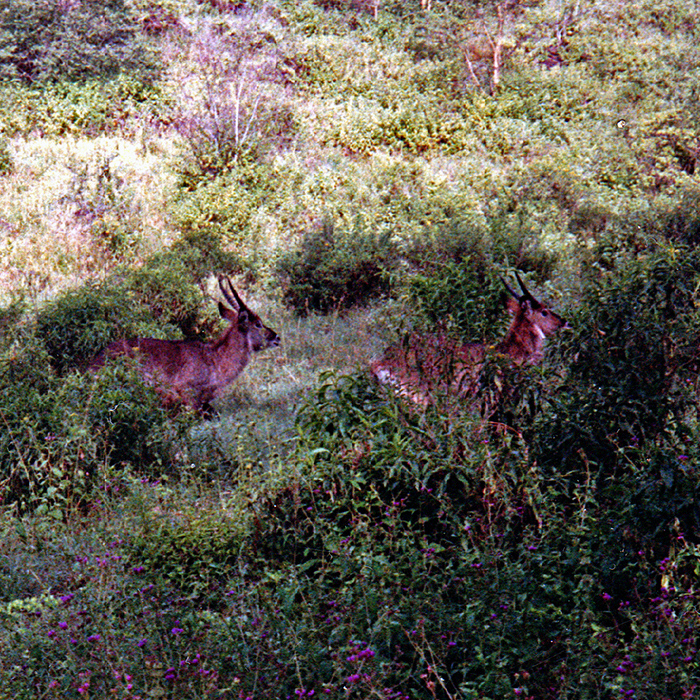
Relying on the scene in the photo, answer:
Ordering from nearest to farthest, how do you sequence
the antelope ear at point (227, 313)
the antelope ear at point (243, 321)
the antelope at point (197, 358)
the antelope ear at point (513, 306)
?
the antelope at point (197, 358) < the antelope ear at point (513, 306) < the antelope ear at point (243, 321) < the antelope ear at point (227, 313)

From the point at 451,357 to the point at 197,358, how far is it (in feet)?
10.8

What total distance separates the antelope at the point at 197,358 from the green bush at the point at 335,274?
132 inches

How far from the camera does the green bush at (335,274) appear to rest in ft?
42.5

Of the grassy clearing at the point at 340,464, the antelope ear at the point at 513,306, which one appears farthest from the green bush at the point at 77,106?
the antelope ear at the point at 513,306

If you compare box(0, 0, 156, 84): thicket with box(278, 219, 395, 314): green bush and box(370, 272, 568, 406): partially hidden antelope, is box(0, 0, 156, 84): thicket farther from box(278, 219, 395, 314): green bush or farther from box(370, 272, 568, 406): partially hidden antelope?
box(370, 272, 568, 406): partially hidden antelope

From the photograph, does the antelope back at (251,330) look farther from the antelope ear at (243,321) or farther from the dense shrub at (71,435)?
the dense shrub at (71,435)

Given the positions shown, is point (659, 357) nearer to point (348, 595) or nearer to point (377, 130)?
point (348, 595)

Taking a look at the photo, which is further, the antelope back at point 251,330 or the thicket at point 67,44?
the thicket at point 67,44

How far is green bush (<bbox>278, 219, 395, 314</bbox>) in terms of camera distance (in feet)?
42.5

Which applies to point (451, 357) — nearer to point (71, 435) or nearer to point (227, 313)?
point (71, 435)

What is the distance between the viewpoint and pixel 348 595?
410 centimetres

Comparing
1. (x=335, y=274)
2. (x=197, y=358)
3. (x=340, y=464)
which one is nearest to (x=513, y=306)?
(x=197, y=358)

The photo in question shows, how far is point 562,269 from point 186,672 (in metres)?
11.0

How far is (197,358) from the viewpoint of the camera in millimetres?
8680
